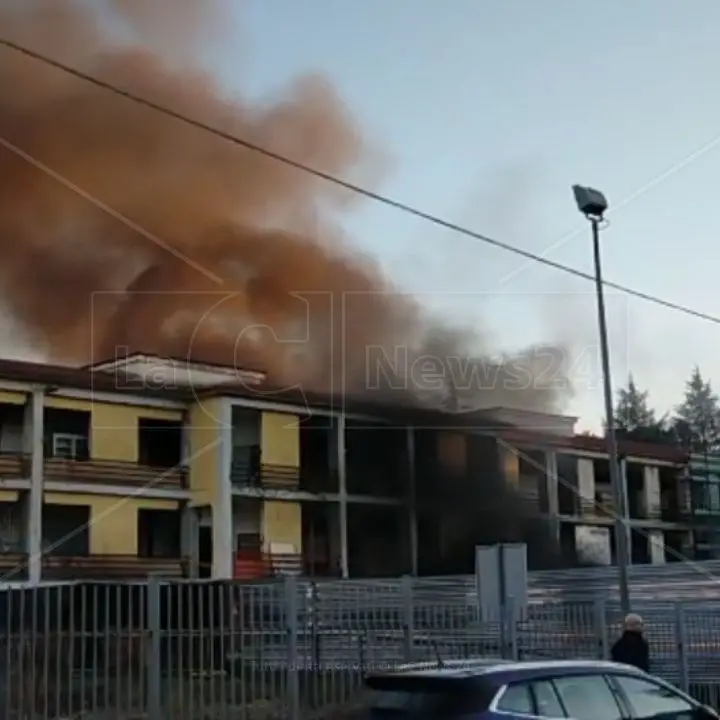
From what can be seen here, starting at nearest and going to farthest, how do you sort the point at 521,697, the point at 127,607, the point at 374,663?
1. the point at 521,697
2. the point at 127,607
3. the point at 374,663

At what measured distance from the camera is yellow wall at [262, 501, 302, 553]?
32.2 metres

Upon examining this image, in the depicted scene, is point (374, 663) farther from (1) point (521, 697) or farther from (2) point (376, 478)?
(2) point (376, 478)

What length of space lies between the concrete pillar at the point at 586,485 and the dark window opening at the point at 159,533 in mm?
12436

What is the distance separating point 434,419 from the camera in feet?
102

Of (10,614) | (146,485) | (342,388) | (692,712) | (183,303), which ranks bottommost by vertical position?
(692,712)

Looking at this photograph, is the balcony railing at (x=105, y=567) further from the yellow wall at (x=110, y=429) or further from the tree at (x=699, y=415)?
the tree at (x=699, y=415)

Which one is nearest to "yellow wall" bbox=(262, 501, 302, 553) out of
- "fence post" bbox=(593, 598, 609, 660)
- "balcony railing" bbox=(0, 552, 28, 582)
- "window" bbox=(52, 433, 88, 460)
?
"window" bbox=(52, 433, 88, 460)

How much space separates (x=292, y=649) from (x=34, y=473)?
17870 millimetres

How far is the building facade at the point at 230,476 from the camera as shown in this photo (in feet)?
95.5

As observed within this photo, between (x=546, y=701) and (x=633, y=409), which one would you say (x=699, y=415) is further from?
(x=546, y=701)

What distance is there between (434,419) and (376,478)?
2554mm

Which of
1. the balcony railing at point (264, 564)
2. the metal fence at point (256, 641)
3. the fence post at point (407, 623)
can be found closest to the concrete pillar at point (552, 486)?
the balcony railing at point (264, 564)

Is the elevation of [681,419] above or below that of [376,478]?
above

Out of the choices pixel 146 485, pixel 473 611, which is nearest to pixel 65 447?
pixel 146 485
